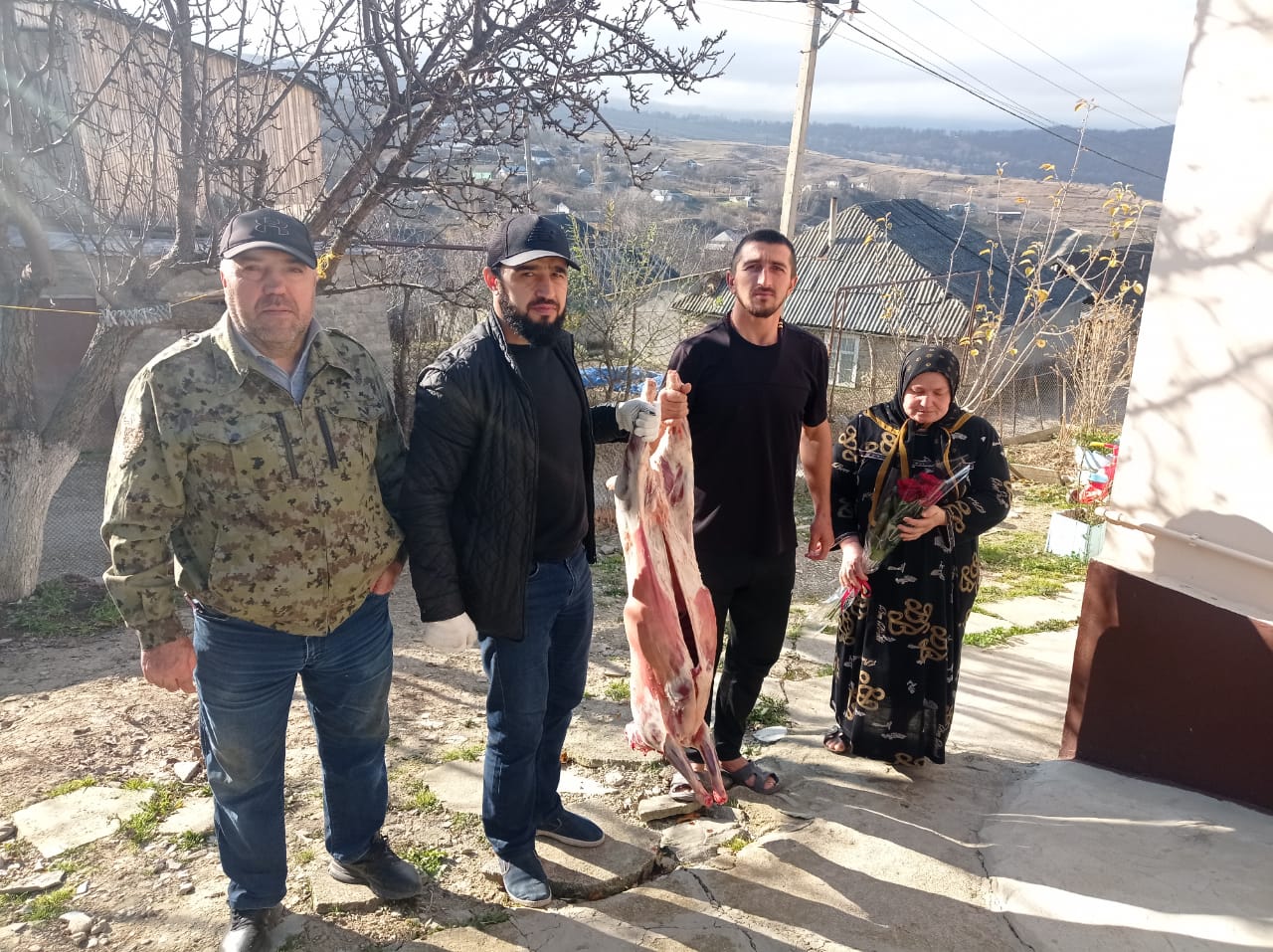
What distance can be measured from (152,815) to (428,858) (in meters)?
1.07

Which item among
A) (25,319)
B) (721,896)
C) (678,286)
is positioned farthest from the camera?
(678,286)

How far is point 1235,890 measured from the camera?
103 inches

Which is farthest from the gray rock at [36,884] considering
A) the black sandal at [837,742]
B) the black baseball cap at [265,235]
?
the black sandal at [837,742]

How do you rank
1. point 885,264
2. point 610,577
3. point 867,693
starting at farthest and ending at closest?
1. point 885,264
2. point 610,577
3. point 867,693

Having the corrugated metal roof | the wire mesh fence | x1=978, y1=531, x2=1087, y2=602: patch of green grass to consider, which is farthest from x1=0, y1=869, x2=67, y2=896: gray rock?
the corrugated metal roof

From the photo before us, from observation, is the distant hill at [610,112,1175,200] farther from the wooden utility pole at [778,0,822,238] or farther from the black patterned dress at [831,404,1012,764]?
the black patterned dress at [831,404,1012,764]

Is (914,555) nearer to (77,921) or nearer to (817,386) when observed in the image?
(817,386)

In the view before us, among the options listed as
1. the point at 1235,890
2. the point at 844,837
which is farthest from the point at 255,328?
the point at 1235,890

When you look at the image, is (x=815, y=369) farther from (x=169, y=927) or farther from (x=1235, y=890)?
(x=169, y=927)

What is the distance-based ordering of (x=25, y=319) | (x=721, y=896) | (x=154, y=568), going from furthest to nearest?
(x=25, y=319), (x=721, y=896), (x=154, y=568)

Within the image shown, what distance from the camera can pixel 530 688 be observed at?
2574 millimetres

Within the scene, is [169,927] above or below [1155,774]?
below

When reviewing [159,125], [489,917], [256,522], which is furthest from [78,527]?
[489,917]

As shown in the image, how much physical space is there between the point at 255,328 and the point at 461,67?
334 cm
